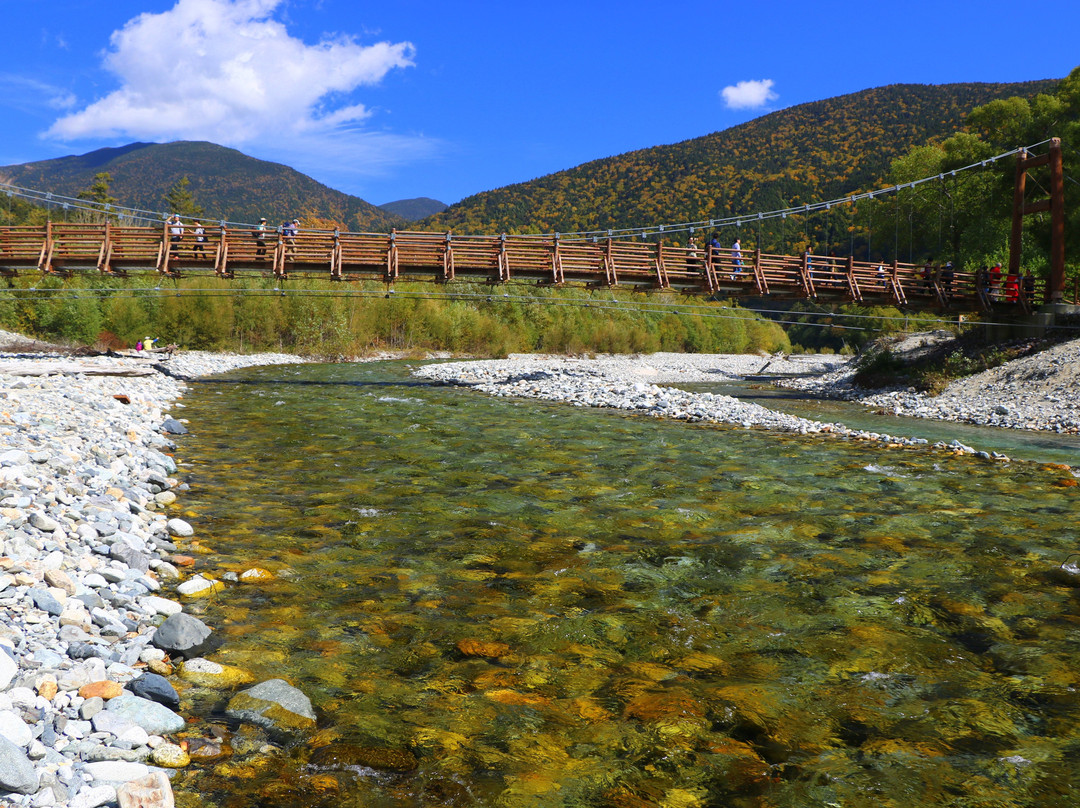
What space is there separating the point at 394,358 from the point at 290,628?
30569 millimetres

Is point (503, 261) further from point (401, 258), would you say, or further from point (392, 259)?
point (392, 259)

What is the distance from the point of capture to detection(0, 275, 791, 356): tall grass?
90.1 ft

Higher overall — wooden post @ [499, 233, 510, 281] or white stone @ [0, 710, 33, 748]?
wooden post @ [499, 233, 510, 281]

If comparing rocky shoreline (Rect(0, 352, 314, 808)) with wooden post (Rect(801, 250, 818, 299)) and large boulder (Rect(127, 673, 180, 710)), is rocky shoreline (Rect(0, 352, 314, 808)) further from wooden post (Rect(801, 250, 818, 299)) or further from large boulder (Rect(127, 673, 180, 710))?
wooden post (Rect(801, 250, 818, 299))

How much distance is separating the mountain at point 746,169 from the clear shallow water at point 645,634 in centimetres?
6491

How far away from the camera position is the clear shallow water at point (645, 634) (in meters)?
2.71

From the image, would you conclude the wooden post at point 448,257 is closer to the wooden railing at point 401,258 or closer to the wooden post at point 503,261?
the wooden railing at point 401,258

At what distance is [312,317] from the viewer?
1251 inches

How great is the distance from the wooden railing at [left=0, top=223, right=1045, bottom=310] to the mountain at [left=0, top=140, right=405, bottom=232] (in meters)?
118

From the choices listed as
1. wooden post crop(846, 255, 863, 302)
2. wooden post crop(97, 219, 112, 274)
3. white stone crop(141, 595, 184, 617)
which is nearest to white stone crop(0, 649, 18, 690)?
white stone crop(141, 595, 184, 617)

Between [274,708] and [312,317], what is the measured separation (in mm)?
30682

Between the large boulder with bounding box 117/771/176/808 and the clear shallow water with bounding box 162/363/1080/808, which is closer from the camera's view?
the large boulder with bounding box 117/771/176/808

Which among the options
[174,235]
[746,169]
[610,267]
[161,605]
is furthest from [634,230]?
[746,169]

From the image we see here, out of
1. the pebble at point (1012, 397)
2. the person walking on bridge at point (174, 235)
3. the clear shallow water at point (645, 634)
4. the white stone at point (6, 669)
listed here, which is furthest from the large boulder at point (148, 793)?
the person walking on bridge at point (174, 235)
